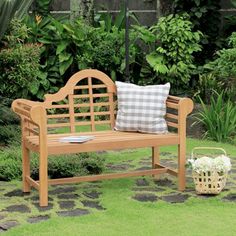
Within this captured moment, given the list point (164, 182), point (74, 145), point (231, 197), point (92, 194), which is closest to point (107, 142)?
point (74, 145)

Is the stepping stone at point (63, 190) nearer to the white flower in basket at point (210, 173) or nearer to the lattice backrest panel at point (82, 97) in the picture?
the lattice backrest panel at point (82, 97)

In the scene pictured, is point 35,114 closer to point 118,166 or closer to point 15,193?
point 15,193

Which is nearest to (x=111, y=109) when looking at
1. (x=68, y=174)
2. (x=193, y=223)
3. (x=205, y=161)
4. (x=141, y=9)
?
(x=68, y=174)

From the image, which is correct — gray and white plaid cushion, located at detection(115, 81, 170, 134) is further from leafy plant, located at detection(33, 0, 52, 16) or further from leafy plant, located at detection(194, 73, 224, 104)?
leafy plant, located at detection(33, 0, 52, 16)

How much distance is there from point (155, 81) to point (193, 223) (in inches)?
252

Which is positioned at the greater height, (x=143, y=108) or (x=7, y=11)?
(x=7, y=11)

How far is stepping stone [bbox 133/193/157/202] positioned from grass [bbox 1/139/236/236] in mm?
65

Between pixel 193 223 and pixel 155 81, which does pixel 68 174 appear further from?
pixel 155 81

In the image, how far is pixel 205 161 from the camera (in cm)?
636

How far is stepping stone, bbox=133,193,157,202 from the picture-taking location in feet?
20.5

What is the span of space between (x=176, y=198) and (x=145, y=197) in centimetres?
28

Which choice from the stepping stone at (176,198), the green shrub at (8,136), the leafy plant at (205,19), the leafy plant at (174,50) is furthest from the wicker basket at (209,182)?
the leafy plant at (205,19)

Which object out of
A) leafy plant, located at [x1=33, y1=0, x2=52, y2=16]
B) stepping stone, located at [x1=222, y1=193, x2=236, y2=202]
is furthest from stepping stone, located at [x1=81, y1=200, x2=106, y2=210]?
leafy plant, located at [x1=33, y1=0, x2=52, y2=16]

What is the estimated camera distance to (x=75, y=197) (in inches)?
252
